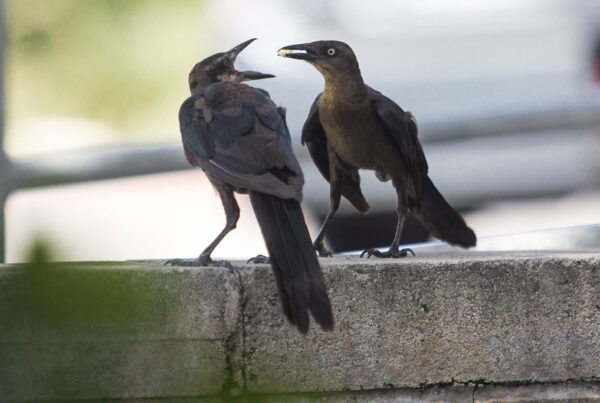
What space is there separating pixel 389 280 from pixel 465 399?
0.39 m

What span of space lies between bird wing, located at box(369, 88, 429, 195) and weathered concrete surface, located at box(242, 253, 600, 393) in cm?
73

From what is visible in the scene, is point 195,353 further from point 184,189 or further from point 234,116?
point 184,189

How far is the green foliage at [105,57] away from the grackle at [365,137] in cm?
258

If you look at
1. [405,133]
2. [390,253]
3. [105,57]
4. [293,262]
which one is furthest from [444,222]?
[105,57]

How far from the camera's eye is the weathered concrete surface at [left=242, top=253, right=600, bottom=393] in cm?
254

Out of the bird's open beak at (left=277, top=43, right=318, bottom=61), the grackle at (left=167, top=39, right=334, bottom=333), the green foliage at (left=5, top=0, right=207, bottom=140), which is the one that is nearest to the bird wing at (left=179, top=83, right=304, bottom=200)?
the grackle at (left=167, top=39, right=334, bottom=333)

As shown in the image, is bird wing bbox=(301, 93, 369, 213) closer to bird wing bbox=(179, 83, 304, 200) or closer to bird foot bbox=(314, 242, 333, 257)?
bird foot bbox=(314, 242, 333, 257)

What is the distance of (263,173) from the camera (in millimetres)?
2584

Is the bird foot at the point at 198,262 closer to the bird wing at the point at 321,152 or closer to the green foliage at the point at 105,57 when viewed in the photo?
the bird wing at the point at 321,152

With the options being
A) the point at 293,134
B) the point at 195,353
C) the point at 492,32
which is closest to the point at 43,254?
the point at 195,353

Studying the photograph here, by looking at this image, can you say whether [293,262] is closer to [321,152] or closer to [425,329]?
[425,329]

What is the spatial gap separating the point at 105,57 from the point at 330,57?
2.73 metres

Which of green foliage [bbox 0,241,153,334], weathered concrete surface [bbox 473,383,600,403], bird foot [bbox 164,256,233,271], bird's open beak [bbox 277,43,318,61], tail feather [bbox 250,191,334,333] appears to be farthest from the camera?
bird's open beak [bbox 277,43,318,61]

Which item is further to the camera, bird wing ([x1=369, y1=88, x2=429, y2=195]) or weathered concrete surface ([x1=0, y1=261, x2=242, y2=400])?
bird wing ([x1=369, y1=88, x2=429, y2=195])
